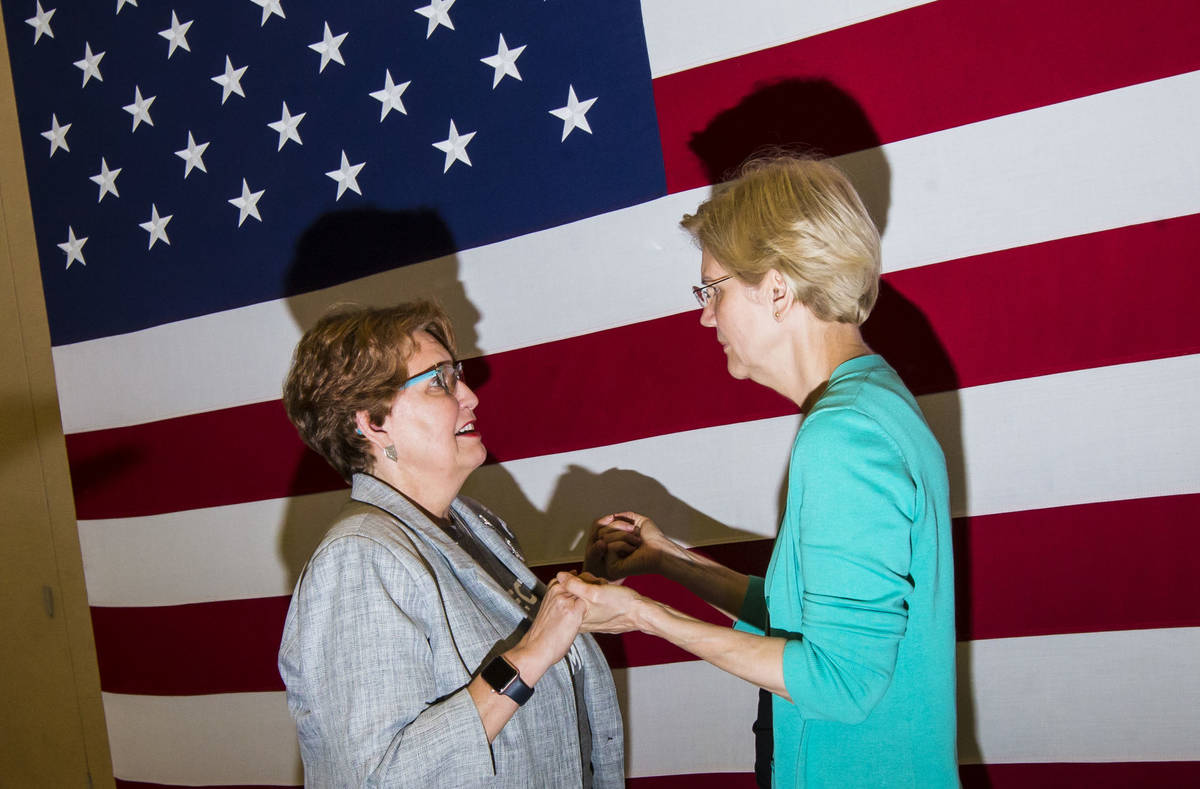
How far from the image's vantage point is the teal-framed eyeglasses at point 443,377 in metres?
1.54

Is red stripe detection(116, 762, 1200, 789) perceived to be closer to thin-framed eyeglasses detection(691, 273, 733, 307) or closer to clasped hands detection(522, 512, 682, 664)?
clasped hands detection(522, 512, 682, 664)

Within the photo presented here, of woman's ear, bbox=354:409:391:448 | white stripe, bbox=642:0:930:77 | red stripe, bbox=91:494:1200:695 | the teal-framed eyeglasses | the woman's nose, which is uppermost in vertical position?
white stripe, bbox=642:0:930:77

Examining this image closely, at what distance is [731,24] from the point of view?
1.93m

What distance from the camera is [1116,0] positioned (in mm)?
1687

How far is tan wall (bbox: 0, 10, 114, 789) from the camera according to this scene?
273 centimetres

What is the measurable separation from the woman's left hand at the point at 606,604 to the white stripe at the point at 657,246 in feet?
2.93

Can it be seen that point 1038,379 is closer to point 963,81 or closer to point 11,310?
point 963,81

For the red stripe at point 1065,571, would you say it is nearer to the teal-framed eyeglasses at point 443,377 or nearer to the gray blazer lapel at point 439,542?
the gray blazer lapel at point 439,542

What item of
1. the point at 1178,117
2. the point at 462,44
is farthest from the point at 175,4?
the point at 1178,117

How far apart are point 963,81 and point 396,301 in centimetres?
146

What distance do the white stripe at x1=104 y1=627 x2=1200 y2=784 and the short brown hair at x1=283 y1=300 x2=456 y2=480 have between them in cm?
109

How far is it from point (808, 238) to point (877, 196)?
2.44 feet

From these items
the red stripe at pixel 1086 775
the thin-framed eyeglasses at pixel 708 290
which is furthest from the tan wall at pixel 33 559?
the red stripe at pixel 1086 775

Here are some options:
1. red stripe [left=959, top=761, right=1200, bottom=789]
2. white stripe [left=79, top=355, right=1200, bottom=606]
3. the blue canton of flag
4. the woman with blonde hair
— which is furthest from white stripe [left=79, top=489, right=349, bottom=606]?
red stripe [left=959, top=761, right=1200, bottom=789]
